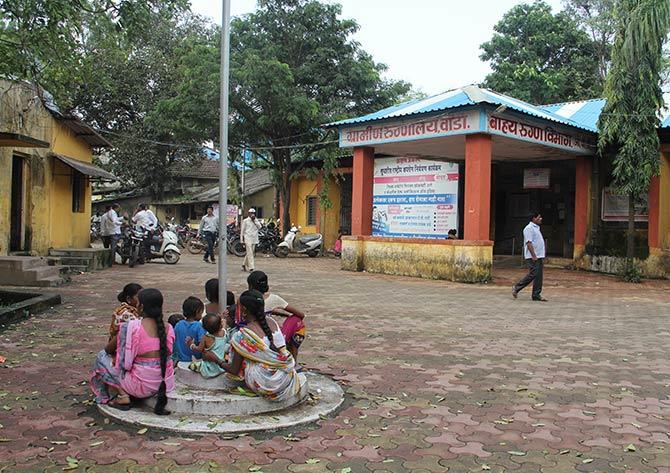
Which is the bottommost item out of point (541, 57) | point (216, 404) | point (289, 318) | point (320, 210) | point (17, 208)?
point (216, 404)

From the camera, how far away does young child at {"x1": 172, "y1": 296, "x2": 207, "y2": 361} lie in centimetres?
489

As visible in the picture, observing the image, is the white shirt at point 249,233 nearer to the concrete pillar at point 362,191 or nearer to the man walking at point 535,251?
the concrete pillar at point 362,191

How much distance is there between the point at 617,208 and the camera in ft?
55.2

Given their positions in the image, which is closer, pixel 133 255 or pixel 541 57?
pixel 133 255

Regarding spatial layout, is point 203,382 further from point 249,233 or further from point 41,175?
point 41,175

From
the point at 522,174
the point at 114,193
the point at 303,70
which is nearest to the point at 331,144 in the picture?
the point at 303,70

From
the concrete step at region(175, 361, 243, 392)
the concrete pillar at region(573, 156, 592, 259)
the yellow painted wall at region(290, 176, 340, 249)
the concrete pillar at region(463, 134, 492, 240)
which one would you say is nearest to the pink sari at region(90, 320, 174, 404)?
the concrete step at region(175, 361, 243, 392)

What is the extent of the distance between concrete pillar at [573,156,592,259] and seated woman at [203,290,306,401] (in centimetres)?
1495

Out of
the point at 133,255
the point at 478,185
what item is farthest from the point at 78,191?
the point at 478,185

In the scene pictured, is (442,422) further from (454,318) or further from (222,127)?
(454,318)

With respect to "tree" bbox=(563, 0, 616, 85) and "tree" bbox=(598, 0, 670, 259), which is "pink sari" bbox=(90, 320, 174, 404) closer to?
"tree" bbox=(598, 0, 670, 259)

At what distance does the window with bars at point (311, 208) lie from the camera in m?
25.2

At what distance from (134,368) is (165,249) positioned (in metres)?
13.7

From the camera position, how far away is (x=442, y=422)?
4277mm
